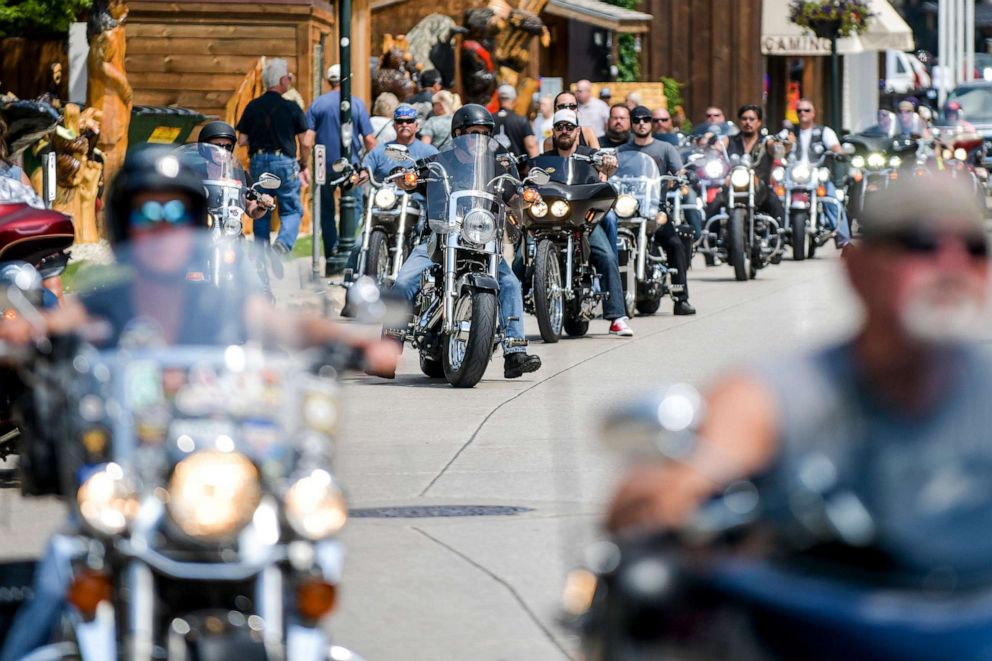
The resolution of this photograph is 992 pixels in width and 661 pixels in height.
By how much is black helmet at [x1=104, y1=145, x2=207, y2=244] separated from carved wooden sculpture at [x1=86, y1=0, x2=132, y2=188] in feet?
53.4

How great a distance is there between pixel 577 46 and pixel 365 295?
3896cm

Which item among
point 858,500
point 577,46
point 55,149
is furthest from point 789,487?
point 577,46

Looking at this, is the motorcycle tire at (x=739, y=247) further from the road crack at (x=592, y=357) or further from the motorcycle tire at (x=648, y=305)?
the motorcycle tire at (x=648, y=305)

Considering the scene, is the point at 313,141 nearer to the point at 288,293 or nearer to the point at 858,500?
the point at 288,293

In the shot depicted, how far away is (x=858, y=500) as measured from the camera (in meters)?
3.20

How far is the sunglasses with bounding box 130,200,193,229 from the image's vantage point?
4938mm

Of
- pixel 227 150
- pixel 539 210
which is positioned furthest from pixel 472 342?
pixel 227 150

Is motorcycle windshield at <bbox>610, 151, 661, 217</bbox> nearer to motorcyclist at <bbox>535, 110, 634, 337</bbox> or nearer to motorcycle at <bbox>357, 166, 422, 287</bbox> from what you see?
motorcyclist at <bbox>535, 110, 634, 337</bbox>

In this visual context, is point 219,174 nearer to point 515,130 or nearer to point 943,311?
point 515,130

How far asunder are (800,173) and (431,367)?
11.6m

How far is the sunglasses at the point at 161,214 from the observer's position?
494 centimetres

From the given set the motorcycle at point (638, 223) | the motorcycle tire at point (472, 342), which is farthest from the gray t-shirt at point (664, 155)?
the motorcycle tire at point (472, 342)

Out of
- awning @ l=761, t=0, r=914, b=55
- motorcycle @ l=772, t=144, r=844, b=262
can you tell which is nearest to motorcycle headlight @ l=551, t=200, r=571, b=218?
motorcycle @ l=772, t=144, r=844, b=262

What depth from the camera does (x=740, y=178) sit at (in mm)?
21109
